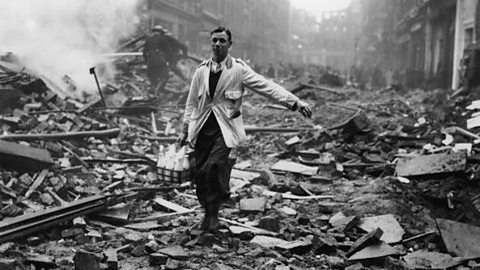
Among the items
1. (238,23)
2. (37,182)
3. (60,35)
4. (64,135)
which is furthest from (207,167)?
(238,23)

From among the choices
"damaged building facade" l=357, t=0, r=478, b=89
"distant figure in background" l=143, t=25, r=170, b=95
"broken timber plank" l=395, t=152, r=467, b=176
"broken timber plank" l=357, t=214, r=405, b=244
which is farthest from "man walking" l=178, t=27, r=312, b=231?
"damaged building facade" l=357, t=0, r=478, b=89

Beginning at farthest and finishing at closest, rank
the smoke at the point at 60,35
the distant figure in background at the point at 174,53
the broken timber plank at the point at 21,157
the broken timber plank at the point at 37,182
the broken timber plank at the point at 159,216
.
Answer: the distant figure in background at the point at 174,53
the smoke at the point at 60,35
the broken timber plank at the point at 21,157
the broken timber plank at the point at 37,182
the broken timber plank at the point at 159,216

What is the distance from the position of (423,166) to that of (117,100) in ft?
25.2

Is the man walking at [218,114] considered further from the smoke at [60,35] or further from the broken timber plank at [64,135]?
the smoke at [60,35]

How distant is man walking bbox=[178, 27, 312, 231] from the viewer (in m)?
5.00

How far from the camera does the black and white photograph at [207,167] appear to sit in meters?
4.71

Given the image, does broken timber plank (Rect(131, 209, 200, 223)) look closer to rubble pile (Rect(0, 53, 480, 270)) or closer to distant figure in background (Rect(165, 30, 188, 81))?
rubble pile (Rect(0, 53, 480, 270))

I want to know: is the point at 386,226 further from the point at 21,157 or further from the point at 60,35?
the point at 60,35

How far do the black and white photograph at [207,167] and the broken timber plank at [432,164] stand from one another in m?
0.03

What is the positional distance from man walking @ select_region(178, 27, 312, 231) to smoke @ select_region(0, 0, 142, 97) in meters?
7.96

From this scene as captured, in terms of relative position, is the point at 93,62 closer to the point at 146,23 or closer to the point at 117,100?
the point at 117,100

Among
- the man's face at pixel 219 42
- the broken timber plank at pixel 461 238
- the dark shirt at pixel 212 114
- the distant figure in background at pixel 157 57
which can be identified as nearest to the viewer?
the broken timber plank at pixel 461 238

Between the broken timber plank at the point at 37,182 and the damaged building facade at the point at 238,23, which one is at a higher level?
the damaged building facade at the point at 238,23

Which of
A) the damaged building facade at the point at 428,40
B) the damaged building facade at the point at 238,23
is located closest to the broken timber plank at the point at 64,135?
the damaged building facade at the point at 428,40
